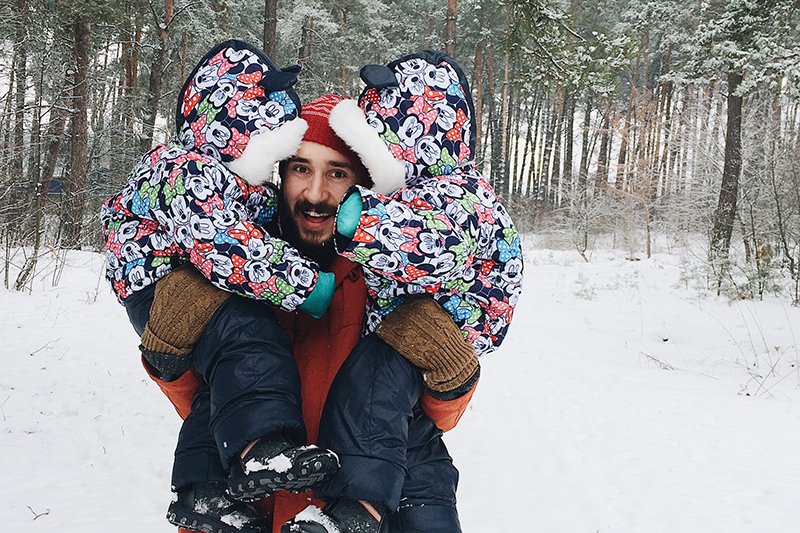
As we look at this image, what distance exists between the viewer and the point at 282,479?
4.42 feet

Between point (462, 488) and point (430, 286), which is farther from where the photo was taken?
point (462, 488)

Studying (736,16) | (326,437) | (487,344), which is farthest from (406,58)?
(736,16)

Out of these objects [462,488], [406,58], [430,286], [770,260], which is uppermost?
[406,58]

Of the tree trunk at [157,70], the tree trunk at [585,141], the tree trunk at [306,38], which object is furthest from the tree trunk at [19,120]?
the tree trunk at [585,141]

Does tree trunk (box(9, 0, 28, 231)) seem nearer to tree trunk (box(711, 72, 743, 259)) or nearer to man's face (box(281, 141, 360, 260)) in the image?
man's face (box(281, 141, 360, 260))

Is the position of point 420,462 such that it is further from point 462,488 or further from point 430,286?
point 462,488

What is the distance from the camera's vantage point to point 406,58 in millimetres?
1805

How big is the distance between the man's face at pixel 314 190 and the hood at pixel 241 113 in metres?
0.08

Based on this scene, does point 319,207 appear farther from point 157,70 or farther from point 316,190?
point 157,70

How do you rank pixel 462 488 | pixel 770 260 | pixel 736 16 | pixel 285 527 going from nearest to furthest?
1. pixel 285 527
2. pixel 462 488
3. pixel 736 16
4. pixel 770 260

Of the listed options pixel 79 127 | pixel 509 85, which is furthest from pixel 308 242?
pixel 509 85

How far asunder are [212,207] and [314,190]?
332 mm

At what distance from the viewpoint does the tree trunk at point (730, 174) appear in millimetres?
11961

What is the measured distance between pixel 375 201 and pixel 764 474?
3925 mm
